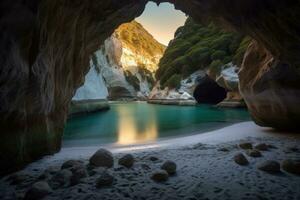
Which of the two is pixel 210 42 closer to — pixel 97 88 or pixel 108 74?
pixel 97 88

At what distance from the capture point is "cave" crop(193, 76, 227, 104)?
48.8 metres

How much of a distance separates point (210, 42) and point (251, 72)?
37200 millimetres

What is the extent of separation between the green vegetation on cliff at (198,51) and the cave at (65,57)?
84.9 ft

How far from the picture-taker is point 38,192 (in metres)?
3.97

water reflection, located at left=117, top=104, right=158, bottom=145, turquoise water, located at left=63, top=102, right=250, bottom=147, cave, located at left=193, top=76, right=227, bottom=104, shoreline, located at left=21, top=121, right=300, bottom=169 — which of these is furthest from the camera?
cave, located at left=193, top=76, right=227, bottom=104

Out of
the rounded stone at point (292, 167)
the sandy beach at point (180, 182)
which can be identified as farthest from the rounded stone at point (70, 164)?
the rounded stone at point (292, 167)

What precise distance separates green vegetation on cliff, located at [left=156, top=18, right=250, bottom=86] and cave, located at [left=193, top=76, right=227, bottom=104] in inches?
193

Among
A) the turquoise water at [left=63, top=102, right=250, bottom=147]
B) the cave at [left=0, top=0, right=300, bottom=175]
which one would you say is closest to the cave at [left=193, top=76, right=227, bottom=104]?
the turquoise water at [left=63, top=102, right=250, bottom=147]

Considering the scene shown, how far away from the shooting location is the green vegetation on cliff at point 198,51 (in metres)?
38.9

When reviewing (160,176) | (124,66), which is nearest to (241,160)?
(160,176)

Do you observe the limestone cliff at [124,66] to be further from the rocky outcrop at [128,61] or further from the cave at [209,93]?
the cave at [209,93]

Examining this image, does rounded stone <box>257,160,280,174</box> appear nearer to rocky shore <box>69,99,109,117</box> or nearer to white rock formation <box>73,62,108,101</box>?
rocky shore <box>69,99,109,117</box>

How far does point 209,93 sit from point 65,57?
47.1 metres

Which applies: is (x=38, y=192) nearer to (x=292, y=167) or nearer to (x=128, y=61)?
(x=292, y=167)
